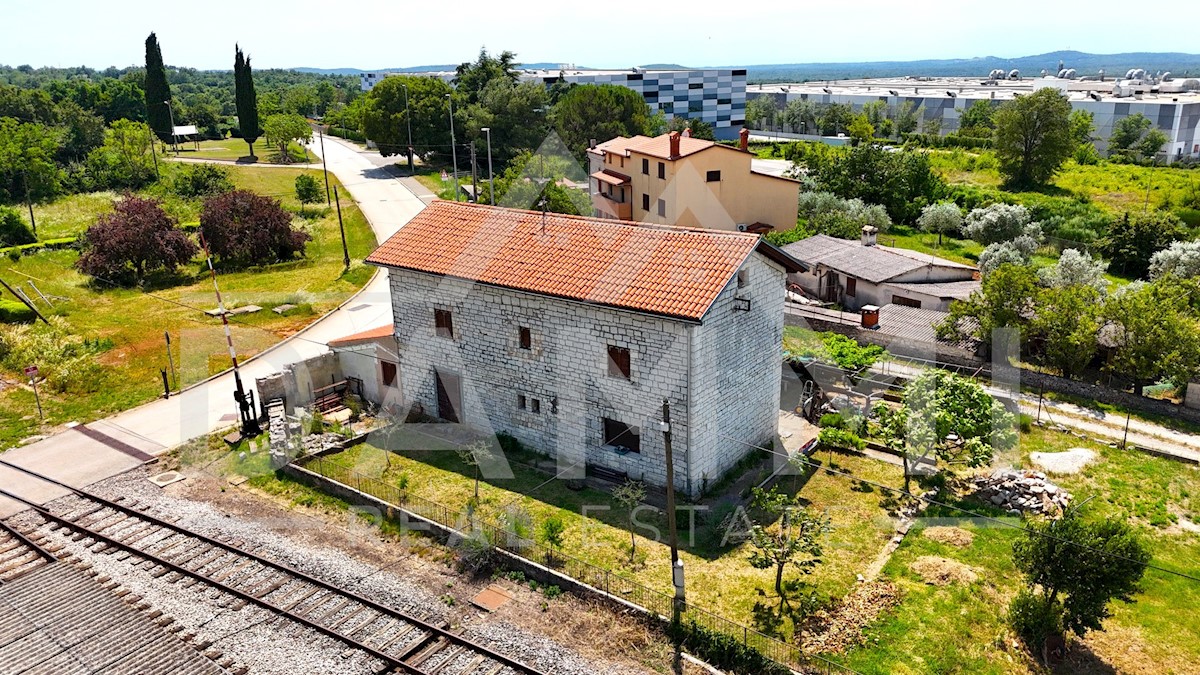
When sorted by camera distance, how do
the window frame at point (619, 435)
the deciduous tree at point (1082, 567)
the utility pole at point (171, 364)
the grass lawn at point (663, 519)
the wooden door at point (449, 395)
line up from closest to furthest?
the deciduous tree at point (1082, 567), the grass lawn at point (663, 519), the window frame at point (619, 435), the wooden door at point (449, 395), the utility pole at point (171, 364)

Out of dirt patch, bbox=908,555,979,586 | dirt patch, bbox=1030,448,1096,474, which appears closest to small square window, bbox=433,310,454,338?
dirt patch, bbox=908,555,979,586

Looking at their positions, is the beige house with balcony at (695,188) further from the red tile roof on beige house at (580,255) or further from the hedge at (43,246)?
the hedge at (43,246)

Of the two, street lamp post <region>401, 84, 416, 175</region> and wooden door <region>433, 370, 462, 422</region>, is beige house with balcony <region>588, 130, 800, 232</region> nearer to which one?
wooden door <region>433, 370, 462, 422</region>

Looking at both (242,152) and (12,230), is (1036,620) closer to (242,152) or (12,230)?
(12,230)

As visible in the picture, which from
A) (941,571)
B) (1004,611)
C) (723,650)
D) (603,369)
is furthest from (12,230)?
(1004,611)

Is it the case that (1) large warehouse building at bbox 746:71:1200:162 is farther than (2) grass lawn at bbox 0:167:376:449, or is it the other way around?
(1) large warehouse building at bbox 746:71:1200:162

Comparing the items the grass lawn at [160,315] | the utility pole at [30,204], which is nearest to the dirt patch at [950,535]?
the grass lawn at [160,315]
